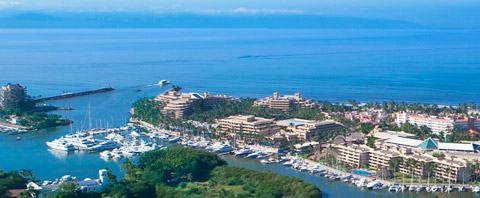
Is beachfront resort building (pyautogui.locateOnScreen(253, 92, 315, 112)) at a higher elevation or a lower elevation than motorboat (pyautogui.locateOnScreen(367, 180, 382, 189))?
higher

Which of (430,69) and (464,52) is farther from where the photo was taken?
(464,52)

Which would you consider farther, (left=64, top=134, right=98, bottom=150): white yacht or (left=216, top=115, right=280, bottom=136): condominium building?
(left=216, top=115, right=280, bottom=136): condominium building

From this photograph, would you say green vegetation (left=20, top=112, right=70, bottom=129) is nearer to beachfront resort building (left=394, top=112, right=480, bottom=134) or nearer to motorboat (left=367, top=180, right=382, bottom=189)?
beachfront resort building (left=394, top=112, right=480, bottom=134)

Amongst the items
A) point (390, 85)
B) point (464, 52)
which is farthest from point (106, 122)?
point (464, 52)

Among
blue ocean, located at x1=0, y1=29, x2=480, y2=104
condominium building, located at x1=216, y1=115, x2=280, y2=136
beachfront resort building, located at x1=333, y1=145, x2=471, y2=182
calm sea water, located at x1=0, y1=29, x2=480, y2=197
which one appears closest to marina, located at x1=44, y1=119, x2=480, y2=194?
calm sea water, located at x1=0, y1=29, x2=480, y2=197

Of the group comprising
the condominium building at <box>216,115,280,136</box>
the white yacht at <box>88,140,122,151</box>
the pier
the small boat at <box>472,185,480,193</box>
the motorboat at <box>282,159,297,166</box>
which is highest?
the pier

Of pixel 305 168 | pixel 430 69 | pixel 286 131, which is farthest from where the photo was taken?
pixel 430 69

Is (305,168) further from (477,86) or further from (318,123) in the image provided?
(477,86)
